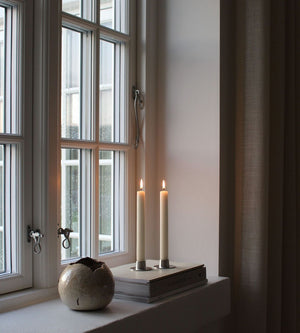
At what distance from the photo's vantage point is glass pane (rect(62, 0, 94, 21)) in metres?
1.71

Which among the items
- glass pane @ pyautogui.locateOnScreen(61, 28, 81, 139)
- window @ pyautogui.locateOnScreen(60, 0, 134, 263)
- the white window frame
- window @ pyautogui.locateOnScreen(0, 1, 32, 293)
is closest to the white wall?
window @ pyautogui.locateOnScreen(60, 0, 134, 263)

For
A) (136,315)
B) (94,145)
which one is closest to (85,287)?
(136,315)

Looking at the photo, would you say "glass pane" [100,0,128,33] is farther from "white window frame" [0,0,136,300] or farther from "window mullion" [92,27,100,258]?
"white window frame" [0,0,136,300]

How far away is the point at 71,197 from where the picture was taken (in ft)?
5.74

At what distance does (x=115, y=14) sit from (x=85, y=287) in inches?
40.6

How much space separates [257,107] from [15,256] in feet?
3.19

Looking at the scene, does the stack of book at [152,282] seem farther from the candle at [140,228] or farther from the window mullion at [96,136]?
the window mullion at [96,136]

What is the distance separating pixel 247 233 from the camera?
1.90 metres

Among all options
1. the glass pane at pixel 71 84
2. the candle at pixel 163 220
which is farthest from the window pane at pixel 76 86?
the candle at pixel 163 220

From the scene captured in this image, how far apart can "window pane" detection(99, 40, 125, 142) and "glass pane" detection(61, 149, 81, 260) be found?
0.17 metres

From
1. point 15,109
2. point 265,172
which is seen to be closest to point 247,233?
point 265,172

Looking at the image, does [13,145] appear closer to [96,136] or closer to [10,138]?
[10,138]

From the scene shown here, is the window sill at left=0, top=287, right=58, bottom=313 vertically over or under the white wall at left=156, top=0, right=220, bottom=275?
under

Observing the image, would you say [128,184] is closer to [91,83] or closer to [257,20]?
[91,83]
